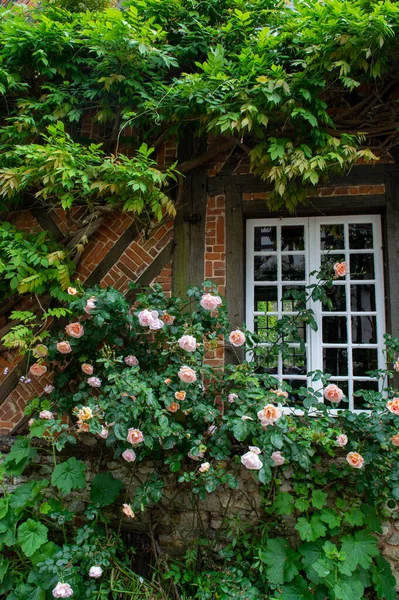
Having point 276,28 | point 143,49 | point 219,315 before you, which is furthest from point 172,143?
point 219,315

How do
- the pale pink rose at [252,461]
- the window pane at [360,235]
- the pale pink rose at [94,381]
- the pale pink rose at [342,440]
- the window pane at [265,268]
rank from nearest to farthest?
the pale pink rose at [252,461], the pale pink rose at [342,440], the pale pink rose at [94,381], the window pane at [360,235], the window pane at [265,268]

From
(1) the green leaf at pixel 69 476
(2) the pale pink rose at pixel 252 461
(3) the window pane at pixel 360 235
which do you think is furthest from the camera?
(3) the window pane at pixel 360 235

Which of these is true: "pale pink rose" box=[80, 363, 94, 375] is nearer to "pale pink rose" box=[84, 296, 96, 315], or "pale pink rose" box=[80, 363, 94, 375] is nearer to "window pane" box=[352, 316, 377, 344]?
"pale pink rose" box=[84, 296, 96, 315]

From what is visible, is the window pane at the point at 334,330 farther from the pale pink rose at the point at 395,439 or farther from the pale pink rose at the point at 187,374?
the pale pink rose at the point at 187,374

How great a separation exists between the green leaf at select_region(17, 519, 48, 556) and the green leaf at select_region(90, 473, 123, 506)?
0.38 meters

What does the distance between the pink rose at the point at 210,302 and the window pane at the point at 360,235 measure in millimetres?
1353

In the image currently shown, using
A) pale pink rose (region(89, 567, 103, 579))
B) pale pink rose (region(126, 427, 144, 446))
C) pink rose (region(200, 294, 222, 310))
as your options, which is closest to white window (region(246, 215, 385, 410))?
pink rose (region(200, 294, 222, 310))

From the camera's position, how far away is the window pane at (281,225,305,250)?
3.52m

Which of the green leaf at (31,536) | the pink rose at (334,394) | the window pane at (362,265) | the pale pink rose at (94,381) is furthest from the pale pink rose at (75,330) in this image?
the window pane at (362,265)

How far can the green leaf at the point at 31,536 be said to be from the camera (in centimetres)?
265

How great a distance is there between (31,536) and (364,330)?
9.44 feet

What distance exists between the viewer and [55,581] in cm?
261

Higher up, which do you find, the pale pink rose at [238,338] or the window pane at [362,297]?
the window pane at [362,297]

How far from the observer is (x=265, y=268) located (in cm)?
356
